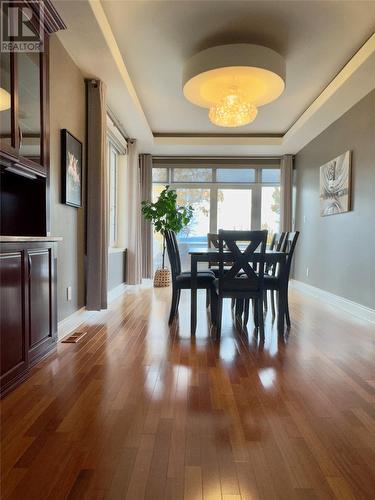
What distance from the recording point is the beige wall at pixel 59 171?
9.17 feet

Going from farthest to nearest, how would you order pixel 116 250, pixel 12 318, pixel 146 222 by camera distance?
pixel 146 222
pixel 116 250
pixel 12 318

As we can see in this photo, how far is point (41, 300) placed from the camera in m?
2.29

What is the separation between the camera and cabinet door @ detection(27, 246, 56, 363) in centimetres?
214

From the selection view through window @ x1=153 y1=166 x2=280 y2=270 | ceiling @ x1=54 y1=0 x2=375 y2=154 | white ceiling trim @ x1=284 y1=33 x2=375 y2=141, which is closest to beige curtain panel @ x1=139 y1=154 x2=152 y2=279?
view through window @ x1=153 y1=166 x2=280 y2=270

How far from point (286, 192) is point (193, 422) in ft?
19.0

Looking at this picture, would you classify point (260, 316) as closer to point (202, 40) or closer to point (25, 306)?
point (25, 306)

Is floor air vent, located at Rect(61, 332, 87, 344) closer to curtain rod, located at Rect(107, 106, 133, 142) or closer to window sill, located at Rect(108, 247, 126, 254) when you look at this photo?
window sill, located at Rect(108, 247, 126, 254)

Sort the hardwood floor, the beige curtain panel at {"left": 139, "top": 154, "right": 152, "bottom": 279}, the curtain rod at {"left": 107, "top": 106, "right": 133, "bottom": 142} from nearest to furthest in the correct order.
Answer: the hardwood floor, the curtain rod at {"left": 107, "top": 106, "right": 133, "bottom": 142}, the beige curtain panel at {"left": 139, "top": 154, "right": 152, "bottom": 279}

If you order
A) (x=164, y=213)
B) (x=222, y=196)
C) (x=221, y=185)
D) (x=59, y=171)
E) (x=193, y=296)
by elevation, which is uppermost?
(x=221, y=185)

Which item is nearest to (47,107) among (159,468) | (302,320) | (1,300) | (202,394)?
(1,300)

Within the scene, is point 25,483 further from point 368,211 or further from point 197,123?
point 197,123

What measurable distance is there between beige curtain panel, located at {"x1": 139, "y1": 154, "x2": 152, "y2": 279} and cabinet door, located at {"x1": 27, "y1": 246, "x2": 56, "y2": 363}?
14.1ft

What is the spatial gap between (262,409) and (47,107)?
244 cm

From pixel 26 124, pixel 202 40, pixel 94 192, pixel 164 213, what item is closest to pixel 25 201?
pixel 26 124
